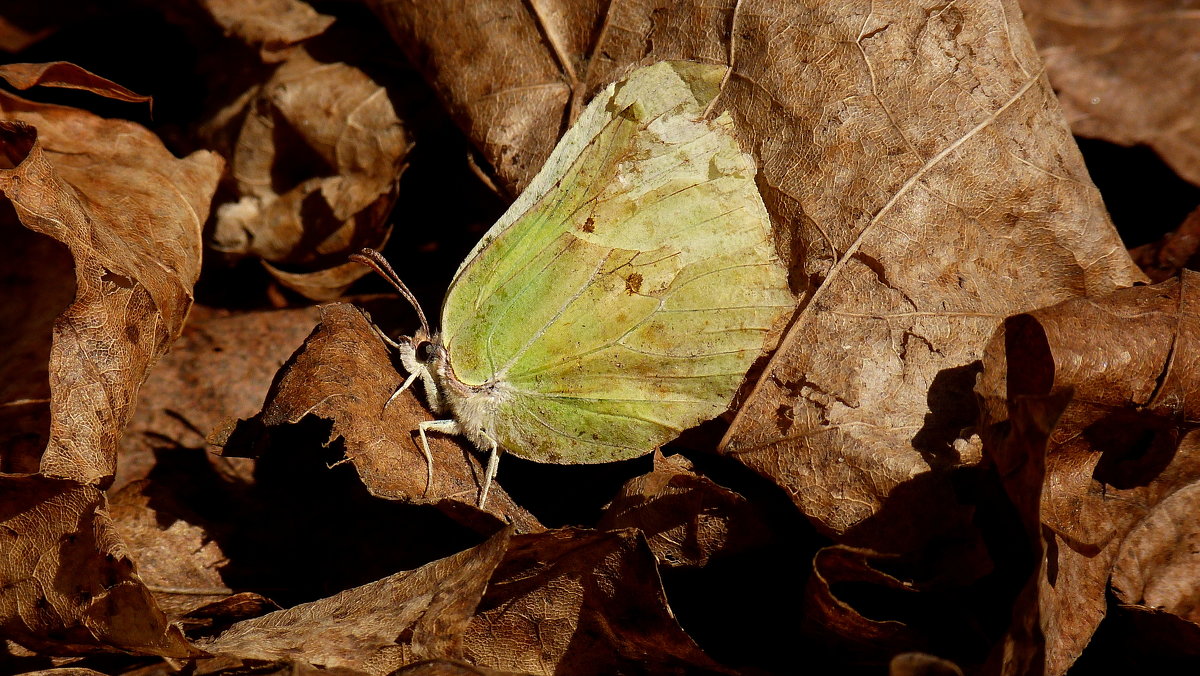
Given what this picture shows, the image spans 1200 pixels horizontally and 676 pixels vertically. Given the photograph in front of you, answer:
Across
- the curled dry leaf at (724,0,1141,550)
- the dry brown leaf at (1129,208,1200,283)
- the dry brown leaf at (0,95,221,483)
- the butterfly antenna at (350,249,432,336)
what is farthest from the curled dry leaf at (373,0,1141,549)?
the dry brown leaf at (0,95,221,483)

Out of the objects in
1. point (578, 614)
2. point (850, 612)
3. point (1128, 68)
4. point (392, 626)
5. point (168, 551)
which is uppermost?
point (1128, 68)

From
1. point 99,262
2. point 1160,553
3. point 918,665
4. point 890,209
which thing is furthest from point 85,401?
point 1160,553

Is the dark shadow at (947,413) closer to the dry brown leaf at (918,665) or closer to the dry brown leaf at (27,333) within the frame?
the dry brown leaf at (918,665)

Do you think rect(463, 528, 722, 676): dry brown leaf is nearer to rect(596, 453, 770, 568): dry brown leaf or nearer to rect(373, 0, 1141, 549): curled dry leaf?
rect(596, 453, 770, 568): dry brown leaf

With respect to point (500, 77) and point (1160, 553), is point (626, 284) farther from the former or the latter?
point (1160, 553)

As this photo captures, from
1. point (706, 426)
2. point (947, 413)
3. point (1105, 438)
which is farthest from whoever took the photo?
point (706, 426)

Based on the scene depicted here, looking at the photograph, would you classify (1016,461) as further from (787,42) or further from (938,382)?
(787,42)

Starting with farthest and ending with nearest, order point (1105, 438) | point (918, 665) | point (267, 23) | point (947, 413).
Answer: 1. point (267, 23)
2. point (947, 413)
3. point (1105, 438)
4. point (918, 665)

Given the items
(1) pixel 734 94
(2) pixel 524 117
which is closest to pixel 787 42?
(1) pixel 734 94
